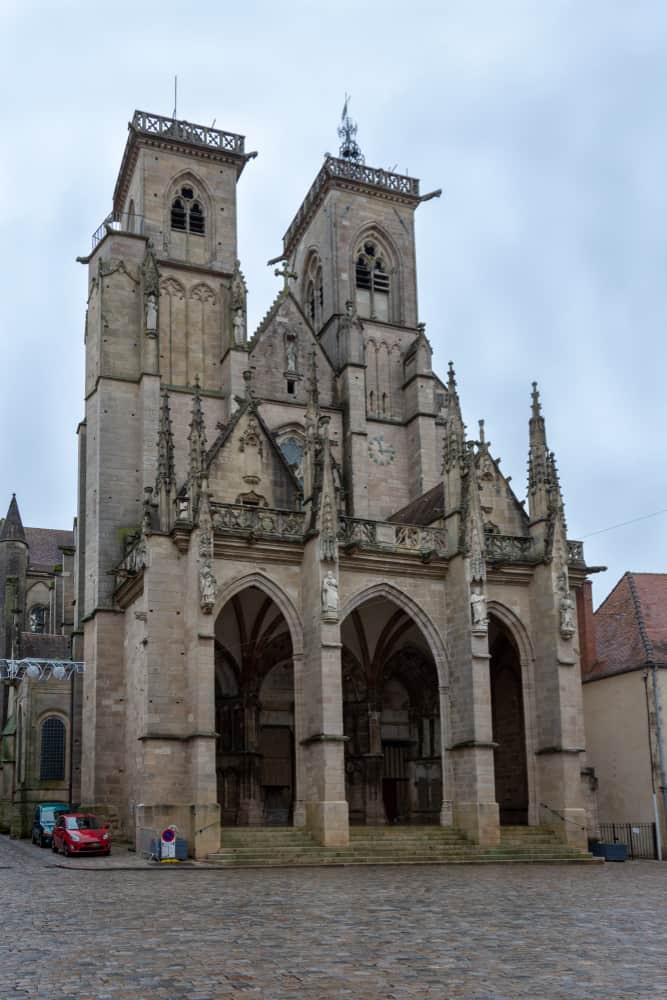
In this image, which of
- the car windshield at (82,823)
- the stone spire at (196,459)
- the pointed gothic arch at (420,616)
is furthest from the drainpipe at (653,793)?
the car windshield at (82,823)

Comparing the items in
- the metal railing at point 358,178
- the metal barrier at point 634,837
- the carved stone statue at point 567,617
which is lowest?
the metal barrier at point 634,837

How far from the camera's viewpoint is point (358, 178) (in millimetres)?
44188

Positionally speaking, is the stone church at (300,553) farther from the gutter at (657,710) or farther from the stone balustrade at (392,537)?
the gutter at (657,710)

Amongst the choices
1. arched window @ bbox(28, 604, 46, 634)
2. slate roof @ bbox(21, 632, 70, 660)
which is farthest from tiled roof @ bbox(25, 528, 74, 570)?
slate roof @ bbox(21, 632, 70, 660)

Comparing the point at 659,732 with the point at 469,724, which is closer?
the point at 469,724

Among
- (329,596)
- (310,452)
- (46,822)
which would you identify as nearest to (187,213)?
(310,452)

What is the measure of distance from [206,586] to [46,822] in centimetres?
1151

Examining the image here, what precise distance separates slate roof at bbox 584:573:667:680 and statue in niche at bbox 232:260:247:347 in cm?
1518

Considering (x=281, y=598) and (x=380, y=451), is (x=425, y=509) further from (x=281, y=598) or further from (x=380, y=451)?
(x=281, y=598)

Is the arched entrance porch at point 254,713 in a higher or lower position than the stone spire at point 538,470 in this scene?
lower

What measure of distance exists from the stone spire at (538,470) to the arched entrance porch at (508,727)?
11.5ft

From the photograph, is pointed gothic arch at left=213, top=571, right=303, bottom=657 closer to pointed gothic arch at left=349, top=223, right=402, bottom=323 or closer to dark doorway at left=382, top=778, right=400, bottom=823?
dark doorway at left=382, top=778, right=400, bottom=823

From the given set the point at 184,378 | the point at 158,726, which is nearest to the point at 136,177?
the point at 184,378

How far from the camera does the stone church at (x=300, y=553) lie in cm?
2741
